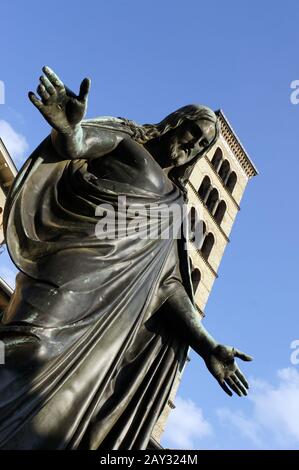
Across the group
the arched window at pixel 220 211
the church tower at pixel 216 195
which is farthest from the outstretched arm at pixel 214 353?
the arched window at pixel 220 211

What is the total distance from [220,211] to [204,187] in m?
2.28

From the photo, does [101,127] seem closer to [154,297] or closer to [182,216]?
[182,216]

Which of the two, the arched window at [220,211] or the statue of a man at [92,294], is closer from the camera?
the statue of a man at [92,294]

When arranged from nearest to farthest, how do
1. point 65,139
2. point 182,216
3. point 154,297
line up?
1. point 65,139
2. point 154,297
3. point 182,216

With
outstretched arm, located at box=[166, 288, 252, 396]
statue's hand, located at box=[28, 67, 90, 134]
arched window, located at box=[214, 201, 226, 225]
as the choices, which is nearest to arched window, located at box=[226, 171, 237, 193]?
arched window, located at box=[214, 201, 226, 225]

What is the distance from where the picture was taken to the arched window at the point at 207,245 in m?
48.5

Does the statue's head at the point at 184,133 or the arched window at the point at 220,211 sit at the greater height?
the arched window at the point at 220,211

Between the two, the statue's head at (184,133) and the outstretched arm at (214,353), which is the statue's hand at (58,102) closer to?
the statue's head at (184,133)

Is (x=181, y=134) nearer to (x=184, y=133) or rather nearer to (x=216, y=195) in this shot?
(x=184, y=133)

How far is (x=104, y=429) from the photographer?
10.8 ft

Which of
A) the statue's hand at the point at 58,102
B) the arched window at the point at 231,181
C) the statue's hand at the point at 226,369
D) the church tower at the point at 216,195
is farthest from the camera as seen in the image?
the arched window at the point at 231,181

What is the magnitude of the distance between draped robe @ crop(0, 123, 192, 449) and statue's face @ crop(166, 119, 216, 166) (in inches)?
11.7
